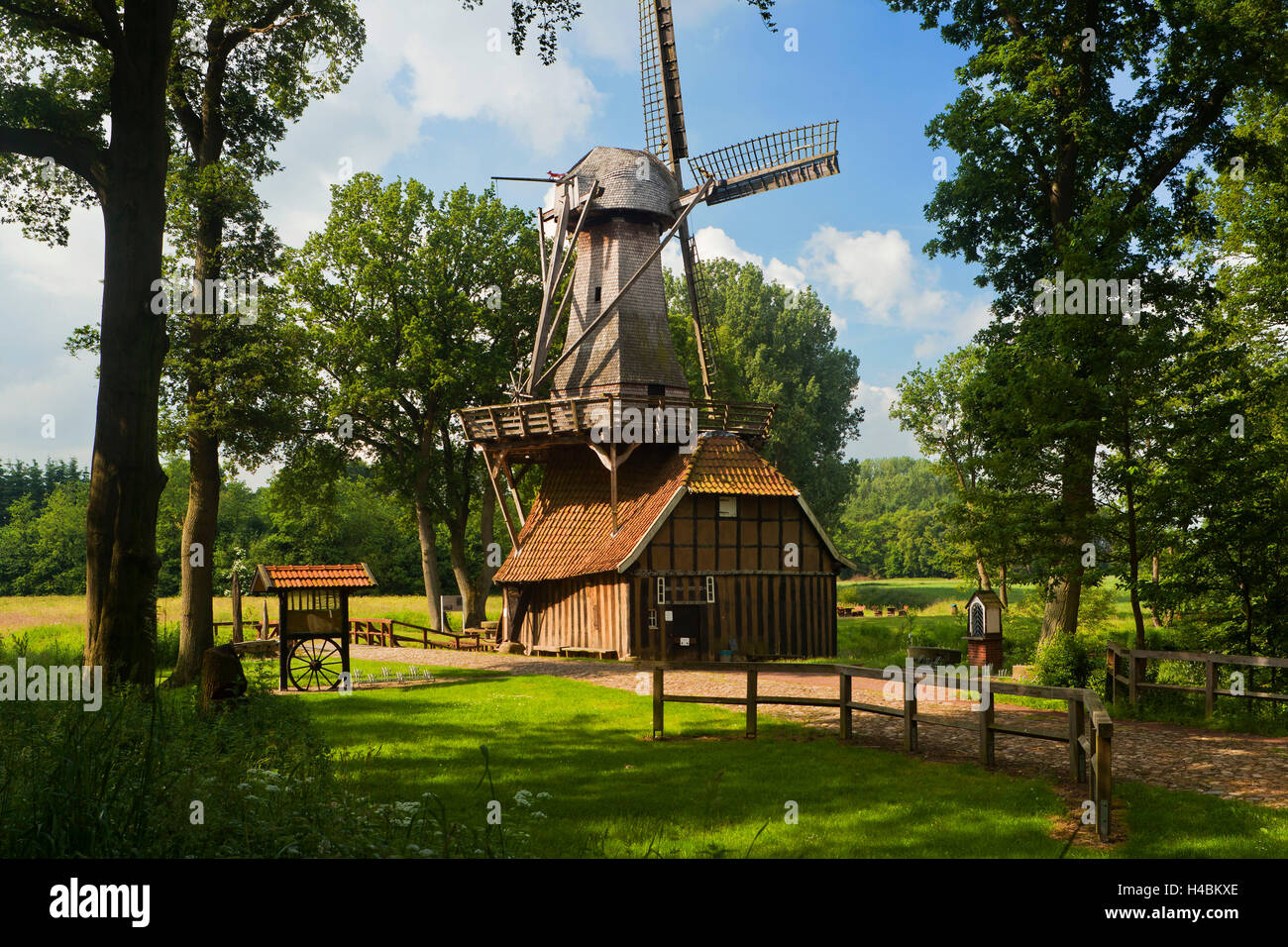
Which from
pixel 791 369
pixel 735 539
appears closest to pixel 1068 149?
pixel 735 539

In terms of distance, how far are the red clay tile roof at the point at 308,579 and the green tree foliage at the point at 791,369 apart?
3152cm

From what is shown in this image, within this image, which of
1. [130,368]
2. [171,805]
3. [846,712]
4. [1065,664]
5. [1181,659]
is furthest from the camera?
[1065,664]

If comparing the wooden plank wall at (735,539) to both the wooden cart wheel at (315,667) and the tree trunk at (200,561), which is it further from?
the tree trunk at (200,561)

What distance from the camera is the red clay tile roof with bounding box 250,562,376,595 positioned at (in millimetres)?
18938

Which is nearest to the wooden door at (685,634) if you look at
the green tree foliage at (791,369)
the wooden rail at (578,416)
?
the wooden rail at (578,416)

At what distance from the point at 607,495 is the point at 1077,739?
849 inches

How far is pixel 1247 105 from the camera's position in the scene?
2580 cm

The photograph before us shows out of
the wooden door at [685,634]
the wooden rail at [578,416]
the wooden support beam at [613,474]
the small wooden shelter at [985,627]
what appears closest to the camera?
the small wooden shelter at [985,627]

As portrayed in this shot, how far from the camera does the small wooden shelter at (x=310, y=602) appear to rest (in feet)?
62.1

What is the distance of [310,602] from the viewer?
19.4m

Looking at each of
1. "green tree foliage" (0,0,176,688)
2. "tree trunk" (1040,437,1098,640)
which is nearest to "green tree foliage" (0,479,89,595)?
"green tree foliage" (0,0,176,688)

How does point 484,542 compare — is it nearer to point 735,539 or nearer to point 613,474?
point 613,474
